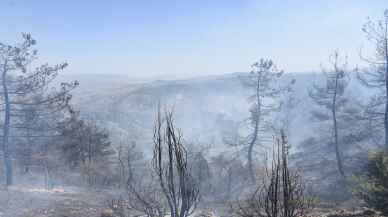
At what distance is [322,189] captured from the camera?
23.0 metres

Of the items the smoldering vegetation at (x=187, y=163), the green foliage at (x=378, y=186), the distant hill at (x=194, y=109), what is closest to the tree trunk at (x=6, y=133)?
the smoldering vegetation at (x=187, y=163)

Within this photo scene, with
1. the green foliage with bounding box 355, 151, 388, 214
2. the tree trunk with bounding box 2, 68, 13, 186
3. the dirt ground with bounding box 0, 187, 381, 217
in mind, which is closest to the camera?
the green foliage with bounding box 355, 151, 388, 214

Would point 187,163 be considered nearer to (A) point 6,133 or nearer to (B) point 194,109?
(A) point 6,133

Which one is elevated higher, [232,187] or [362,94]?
[362,94]

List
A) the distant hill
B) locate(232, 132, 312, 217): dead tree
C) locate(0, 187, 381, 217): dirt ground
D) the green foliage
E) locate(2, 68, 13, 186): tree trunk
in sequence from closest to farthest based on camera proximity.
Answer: locate(232, 132, 312, 217): dead tree → the green foliage → locate(0, 187, 381, 217): dirt ground → locate(2, 68, 13, 186): tree trunk → the distant hill

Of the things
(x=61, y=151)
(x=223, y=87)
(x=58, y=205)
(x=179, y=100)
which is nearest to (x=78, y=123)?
(x=61, y=151)

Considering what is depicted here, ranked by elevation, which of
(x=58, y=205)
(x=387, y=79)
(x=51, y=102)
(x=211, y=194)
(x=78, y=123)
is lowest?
(x=211, y=194)

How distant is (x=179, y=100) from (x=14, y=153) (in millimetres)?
42611

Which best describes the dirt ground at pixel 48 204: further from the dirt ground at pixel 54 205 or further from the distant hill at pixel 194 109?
the distant hill at pixel 194 109

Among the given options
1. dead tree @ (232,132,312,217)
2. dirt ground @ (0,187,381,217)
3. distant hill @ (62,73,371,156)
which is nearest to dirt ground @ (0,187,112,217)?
dirt ground @ (0,187,381,217)

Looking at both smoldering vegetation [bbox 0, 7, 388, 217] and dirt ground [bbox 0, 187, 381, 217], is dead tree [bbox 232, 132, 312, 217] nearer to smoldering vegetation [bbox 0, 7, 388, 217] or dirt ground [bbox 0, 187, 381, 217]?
smoldering vegetation [bbox 0, 7, 388, 217]

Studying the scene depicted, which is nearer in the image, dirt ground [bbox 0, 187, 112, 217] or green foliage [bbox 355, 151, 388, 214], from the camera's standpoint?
green foliage [bbox 355, 151, 388, 214]

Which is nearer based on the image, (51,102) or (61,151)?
(51,102)

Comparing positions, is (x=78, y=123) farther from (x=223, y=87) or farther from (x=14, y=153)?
(x=223, y=87)
